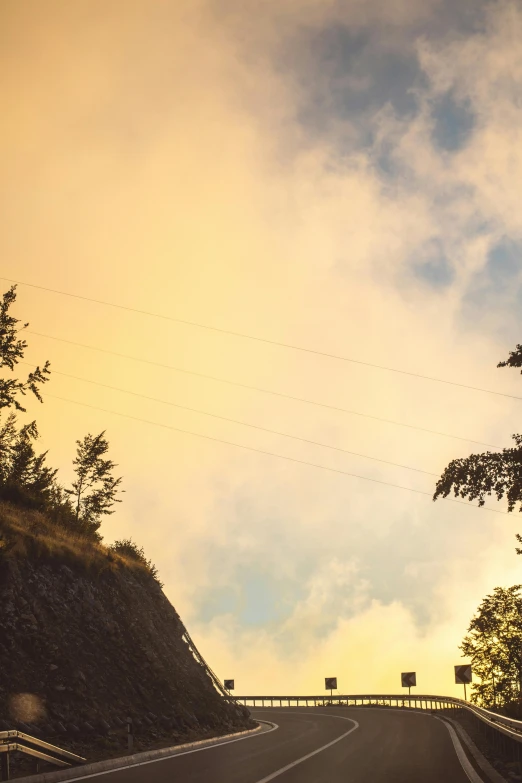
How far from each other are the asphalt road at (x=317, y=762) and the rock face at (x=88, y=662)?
3.21 metres

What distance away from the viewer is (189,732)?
85.4ft

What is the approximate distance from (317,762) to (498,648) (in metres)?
62.7

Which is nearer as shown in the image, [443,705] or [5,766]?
[5,766]

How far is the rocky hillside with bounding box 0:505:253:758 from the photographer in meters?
20.2

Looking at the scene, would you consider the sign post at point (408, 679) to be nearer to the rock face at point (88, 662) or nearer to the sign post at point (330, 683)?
the sign post at point (330, 683)

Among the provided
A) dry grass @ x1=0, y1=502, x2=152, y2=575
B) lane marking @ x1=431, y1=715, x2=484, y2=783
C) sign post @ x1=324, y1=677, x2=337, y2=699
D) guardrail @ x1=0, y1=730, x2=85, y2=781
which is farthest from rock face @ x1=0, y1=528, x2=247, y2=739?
sign post @ x1=324, y1=677, x2=337, y2=699

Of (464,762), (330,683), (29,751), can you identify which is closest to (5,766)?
(29,751)

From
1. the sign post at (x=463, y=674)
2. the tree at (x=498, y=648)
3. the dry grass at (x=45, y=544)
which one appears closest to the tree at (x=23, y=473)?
the dry grass at (x=45, y=544)

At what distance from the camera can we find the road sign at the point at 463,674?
3959 cm

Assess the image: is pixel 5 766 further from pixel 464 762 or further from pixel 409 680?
pixel 409 680

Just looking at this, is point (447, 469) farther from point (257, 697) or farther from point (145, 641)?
point (257, 697)

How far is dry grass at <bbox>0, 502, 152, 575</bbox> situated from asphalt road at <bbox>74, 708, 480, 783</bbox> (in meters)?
9.47

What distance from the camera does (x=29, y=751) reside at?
47.7 feet

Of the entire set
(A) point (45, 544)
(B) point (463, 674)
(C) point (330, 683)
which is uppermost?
(A) point (45, 544)
